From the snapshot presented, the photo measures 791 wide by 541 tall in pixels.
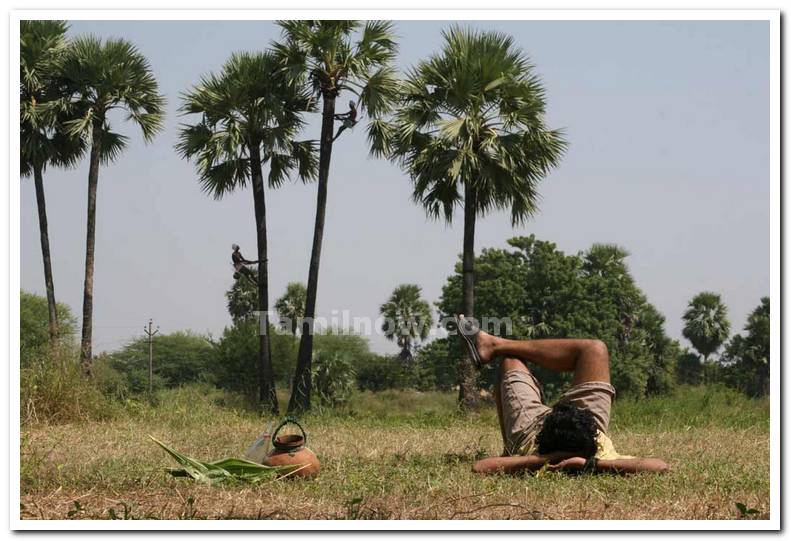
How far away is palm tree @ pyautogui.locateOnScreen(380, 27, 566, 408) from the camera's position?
17359mm

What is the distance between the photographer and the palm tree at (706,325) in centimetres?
5153

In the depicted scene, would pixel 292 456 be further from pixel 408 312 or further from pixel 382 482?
pixel 408 312

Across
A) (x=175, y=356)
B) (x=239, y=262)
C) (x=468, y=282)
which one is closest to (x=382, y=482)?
(x=468, y=282)

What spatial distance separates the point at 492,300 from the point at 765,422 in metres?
25.9

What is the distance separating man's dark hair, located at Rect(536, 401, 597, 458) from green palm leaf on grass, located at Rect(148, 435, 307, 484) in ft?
6.10

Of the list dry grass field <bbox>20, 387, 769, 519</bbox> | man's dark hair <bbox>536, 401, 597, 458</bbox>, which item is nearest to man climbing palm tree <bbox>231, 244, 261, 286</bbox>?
dry grass field <bbox>20, 387, 769, 519</bbox>

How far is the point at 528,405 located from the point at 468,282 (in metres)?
9.76

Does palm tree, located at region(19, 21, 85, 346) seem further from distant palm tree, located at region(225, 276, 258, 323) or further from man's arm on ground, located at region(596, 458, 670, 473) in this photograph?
distant palm tree, located at region(225, 276, 258, 323)

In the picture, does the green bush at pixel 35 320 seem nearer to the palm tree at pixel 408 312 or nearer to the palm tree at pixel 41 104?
the palm tree at pixel 41 104

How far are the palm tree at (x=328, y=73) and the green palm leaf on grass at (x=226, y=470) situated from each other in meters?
11.0

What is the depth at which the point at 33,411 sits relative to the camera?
12398 millimetres

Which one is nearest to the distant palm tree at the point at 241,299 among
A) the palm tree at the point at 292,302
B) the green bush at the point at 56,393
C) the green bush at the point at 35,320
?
the palm tree at the point at 292,302
